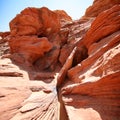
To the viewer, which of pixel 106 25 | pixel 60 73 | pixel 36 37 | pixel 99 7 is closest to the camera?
pixel 106 25

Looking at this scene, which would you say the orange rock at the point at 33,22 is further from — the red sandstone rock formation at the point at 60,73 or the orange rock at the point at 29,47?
the orange rock at the point at 29,47

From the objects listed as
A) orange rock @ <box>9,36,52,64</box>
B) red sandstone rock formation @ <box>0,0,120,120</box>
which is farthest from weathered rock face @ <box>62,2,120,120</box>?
orange rock @ <box>9,36,52,64</box>

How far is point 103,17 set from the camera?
825cm

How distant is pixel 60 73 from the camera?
29.3 feet

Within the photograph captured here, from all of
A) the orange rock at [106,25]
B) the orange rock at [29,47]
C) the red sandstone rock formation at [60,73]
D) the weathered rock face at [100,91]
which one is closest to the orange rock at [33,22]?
the red sandstone rock formation at [60,73]

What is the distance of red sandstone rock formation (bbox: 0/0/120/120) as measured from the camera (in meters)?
4.80

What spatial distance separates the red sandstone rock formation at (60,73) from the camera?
4.80 meters

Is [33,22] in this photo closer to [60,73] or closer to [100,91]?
[60,73]

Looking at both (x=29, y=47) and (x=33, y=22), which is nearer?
(x=29, y=47)

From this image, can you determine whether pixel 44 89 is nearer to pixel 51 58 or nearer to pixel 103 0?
pixel 51 58

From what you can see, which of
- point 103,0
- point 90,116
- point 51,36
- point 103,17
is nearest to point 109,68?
point 90,116

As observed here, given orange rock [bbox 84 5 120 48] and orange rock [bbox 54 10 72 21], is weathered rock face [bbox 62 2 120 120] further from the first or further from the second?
orange rock [bbox 54 10 72 21]

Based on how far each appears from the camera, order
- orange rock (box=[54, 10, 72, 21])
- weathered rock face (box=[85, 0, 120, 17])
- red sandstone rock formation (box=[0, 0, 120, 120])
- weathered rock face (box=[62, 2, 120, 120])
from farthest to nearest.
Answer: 1. orange rock (box=[54, 10, 72, 21])
2. weathered rock face (box=[85, 0, 120, 17])
3. red sandstone rock formation (box=[0, 0, 120, 120])
4. weathered rock face (box=[62, 2, 120, 120])

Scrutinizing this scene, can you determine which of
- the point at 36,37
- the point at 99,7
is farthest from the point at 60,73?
the point at 99,7
